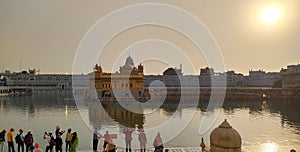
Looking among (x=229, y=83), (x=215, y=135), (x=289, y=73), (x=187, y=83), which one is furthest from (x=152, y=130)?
(x=229, y=83)

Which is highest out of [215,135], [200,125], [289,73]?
[289,73]

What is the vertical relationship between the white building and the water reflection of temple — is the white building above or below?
above

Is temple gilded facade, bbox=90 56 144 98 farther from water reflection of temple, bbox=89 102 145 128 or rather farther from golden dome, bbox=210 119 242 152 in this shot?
golden dome, bbox=210 119 242 152

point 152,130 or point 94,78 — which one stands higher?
point 94,78

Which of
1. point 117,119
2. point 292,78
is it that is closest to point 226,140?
point 117,119

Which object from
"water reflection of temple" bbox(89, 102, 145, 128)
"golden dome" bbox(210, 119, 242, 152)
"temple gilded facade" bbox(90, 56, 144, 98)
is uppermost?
"temple gilded facade" bbox(90, 56, 144, 98)

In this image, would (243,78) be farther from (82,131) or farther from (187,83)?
(82,131)

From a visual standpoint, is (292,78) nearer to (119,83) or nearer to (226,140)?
(119,83)


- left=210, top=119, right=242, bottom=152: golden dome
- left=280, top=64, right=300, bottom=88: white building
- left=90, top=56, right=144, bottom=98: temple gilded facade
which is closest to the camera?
left=210, top=119, right=242, bottom=152: golden dome

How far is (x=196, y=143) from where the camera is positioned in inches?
620

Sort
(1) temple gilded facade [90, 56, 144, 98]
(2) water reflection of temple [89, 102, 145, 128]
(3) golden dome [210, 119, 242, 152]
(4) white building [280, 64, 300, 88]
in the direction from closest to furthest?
(3) golden dome [210, 119, 242, 152], (2) water reflection of temple [89, 102, 145, 128], (1) temple gilded facade [90, 56, 144, 98], (4) white building [280, 64, 300, 88]

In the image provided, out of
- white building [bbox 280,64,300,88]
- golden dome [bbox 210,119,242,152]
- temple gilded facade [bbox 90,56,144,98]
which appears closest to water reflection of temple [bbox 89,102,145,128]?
golden dome [bbox 210,119,242,152]

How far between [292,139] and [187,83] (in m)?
95.5

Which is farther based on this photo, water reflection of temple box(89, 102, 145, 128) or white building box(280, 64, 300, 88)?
white building box(280, 64, 300, 88)
